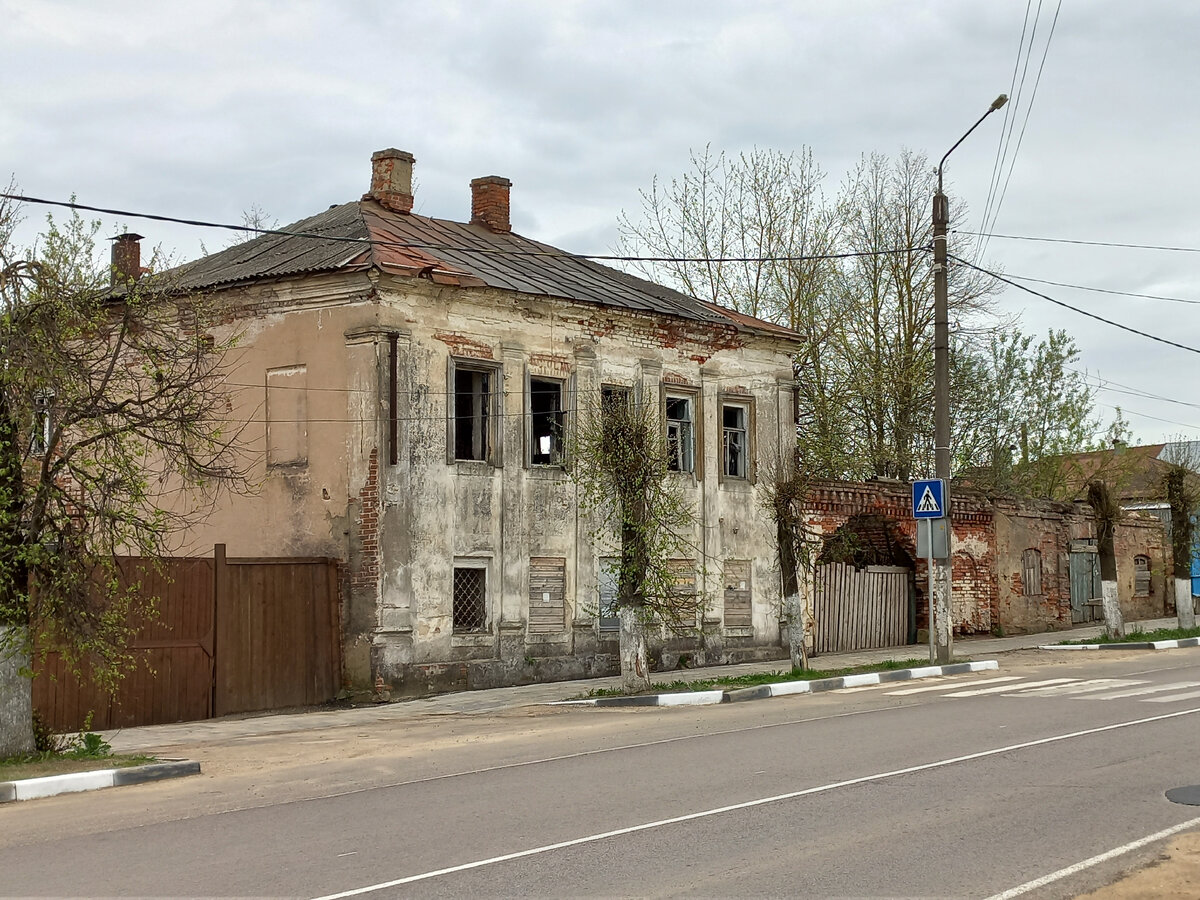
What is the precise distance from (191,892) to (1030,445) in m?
34.5

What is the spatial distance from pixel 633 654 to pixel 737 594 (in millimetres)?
6817

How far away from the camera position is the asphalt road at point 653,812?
6.82 meters

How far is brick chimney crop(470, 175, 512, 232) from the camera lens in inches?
1052

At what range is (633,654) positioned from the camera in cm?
1820

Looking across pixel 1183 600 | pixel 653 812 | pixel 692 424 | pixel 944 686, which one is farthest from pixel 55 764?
pixel 1183 600

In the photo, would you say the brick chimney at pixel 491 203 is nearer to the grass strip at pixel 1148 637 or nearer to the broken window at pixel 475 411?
the broken window at pixel 475 411

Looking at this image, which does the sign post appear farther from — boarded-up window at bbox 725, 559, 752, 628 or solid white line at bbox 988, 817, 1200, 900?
solid white line at bbox 988, 817, 1200, 900

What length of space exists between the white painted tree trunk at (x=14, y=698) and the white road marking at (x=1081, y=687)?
11359 mm

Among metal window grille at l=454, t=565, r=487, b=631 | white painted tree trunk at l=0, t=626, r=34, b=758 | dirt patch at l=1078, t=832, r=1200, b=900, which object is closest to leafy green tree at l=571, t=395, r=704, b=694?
metal window grille at l=454, t=565, r=487, b=631

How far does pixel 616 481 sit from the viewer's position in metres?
18.3

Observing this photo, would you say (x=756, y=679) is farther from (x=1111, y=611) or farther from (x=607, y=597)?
(x=1111, y=611)

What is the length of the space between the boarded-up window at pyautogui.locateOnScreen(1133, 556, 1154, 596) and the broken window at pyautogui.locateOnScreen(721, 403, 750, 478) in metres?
16.9

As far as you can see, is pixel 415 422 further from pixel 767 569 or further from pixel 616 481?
pixel 767 569

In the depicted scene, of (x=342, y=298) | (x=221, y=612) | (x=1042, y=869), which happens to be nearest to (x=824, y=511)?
(x=342, y=298)
